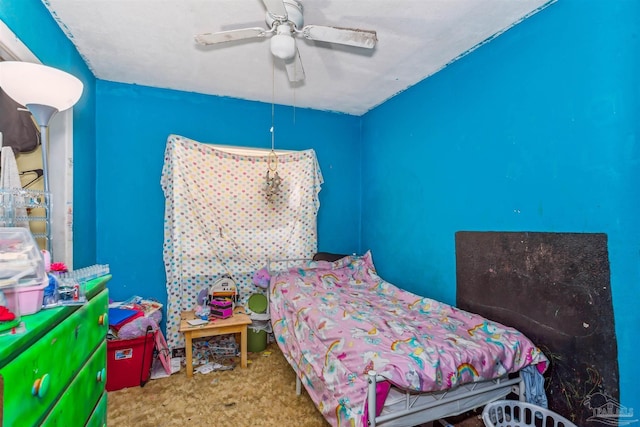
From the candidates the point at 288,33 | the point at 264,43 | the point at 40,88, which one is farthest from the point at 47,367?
the point at 264,43

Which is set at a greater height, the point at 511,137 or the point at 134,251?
the point at 511,137

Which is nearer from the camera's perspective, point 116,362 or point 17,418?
point 17,418

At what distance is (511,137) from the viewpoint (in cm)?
216

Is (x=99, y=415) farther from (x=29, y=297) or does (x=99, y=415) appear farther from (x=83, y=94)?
(x=83, y=94)

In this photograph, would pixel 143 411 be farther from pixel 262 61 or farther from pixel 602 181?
pixel 602 181

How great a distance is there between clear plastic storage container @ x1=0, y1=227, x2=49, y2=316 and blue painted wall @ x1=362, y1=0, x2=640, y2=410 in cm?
253

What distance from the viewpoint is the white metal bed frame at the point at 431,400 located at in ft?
4.90

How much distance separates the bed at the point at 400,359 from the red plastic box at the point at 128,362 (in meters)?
1.26

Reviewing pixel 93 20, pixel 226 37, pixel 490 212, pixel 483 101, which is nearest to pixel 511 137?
pixel 483 101

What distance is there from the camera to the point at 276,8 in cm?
178

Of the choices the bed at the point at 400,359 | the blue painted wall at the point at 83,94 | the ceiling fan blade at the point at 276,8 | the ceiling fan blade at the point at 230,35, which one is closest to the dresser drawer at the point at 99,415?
the bed at the point at 400,359

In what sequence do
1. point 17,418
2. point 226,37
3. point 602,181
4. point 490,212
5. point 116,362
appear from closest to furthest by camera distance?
1. point 17,418
2. point 602,181
3. point 226,37
4. point 490,212
5. point 116,362

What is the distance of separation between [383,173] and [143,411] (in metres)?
3.14

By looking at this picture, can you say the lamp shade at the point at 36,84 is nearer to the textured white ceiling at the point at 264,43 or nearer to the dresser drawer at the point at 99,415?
the textured white ceiling at the point at 264,43
